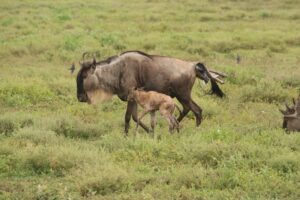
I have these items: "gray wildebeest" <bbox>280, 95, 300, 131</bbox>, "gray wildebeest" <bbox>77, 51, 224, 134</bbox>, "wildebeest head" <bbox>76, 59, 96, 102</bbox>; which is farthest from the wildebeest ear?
"wildebeest head" <bbox>76, 59, 96, 102</bbox>

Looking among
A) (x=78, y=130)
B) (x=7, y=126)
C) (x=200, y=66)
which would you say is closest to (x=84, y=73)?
(x=78, y=130)

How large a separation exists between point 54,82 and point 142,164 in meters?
6.05

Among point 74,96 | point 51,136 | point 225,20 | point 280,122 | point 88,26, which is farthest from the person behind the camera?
point 225,20

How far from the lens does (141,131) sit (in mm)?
10445

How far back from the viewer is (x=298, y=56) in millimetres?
18672

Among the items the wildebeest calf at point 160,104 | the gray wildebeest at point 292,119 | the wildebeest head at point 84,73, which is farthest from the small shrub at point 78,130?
the gray wildebeest at point 292,119

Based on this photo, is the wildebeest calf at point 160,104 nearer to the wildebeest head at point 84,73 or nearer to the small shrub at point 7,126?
the wildebeest head at point 84,73

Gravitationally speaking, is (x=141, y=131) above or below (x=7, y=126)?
below

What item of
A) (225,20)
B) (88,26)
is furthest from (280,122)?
(225,20)

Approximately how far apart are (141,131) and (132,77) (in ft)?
3.31

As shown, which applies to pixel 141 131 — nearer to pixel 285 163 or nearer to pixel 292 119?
pixel 292 119

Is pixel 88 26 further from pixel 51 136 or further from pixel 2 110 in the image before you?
pixel 51 136

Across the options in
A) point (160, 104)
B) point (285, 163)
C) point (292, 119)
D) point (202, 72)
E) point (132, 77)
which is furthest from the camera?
point (202, 72)

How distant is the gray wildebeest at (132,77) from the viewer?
397 inches
